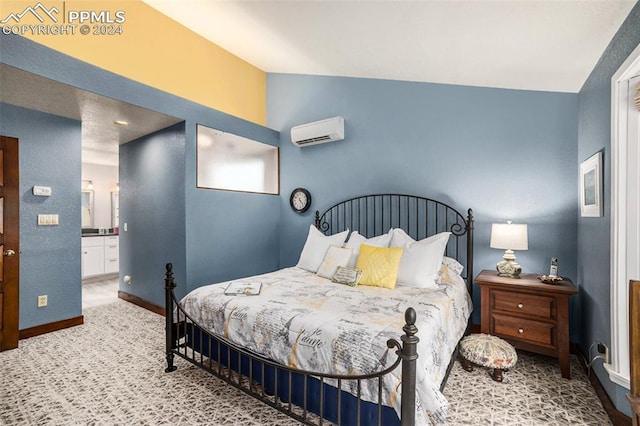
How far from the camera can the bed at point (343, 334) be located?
1.54m

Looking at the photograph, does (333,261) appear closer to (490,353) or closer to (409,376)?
(490,353)

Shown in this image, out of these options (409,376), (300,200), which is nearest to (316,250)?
(300,200)

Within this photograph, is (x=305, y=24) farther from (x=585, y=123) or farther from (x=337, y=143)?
(x=585, y=123)

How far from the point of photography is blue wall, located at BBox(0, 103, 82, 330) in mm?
3316

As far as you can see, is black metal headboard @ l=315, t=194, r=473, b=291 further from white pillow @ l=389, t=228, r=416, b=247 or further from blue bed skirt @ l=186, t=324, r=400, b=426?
blue bed skirt @ l=186, t=324, r=400, b=426

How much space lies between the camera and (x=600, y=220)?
7.28 ft

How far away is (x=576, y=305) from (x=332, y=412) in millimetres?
2624

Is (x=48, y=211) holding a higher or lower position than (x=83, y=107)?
lower

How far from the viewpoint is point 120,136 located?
14.1ft

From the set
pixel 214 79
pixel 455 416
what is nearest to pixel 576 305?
pixel 455 416

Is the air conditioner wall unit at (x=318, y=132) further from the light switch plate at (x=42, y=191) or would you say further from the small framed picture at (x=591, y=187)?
the light switch plate at (x=42, y=191)

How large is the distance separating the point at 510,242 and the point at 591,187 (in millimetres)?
723

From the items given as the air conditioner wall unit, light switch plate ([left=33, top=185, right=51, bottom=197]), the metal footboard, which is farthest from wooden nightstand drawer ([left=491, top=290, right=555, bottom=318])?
light switch plate ([left=33, top=185, right=51, bottom=197])

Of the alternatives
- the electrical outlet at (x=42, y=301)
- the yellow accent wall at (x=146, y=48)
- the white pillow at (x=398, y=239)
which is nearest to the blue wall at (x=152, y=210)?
the yellow accent wall at (x=146, y=48)
